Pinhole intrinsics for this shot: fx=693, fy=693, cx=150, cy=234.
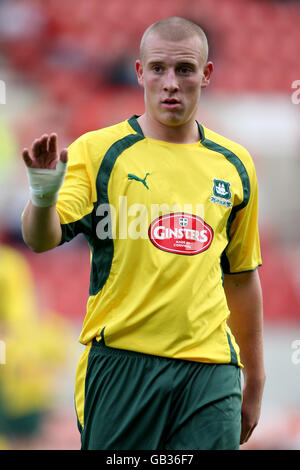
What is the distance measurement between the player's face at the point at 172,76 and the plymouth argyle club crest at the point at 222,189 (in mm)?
231

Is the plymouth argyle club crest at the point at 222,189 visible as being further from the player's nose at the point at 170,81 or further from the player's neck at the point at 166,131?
the player's nose at the point at 170,81

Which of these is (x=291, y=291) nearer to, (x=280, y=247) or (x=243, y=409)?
(x=280, y=247)

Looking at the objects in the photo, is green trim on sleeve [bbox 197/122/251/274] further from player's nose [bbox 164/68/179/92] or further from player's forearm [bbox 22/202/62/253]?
player's forearm [bbox 22/202/62/253]

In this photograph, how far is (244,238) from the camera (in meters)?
2.37

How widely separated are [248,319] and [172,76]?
2.94 ft

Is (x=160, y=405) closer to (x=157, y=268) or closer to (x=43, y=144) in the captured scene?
(x=157, y=268)

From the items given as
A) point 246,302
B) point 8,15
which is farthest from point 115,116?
point 246,302

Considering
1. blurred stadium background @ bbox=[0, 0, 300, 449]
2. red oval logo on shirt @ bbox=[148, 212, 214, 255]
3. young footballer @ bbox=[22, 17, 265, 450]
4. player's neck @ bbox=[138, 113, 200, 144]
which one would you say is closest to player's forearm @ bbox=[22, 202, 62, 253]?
young footballer @ bbox=[22, 17, 265, 450]

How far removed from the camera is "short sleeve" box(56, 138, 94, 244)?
2004 millimetres

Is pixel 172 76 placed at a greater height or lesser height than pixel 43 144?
greater

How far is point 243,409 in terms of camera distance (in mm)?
2430

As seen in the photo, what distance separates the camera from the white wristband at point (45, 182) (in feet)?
6.08

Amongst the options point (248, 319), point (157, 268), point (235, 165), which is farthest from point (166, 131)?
point (248, 319)

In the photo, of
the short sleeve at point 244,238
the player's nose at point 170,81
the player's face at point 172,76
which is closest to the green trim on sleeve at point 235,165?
the short sleeve at point 244,238
